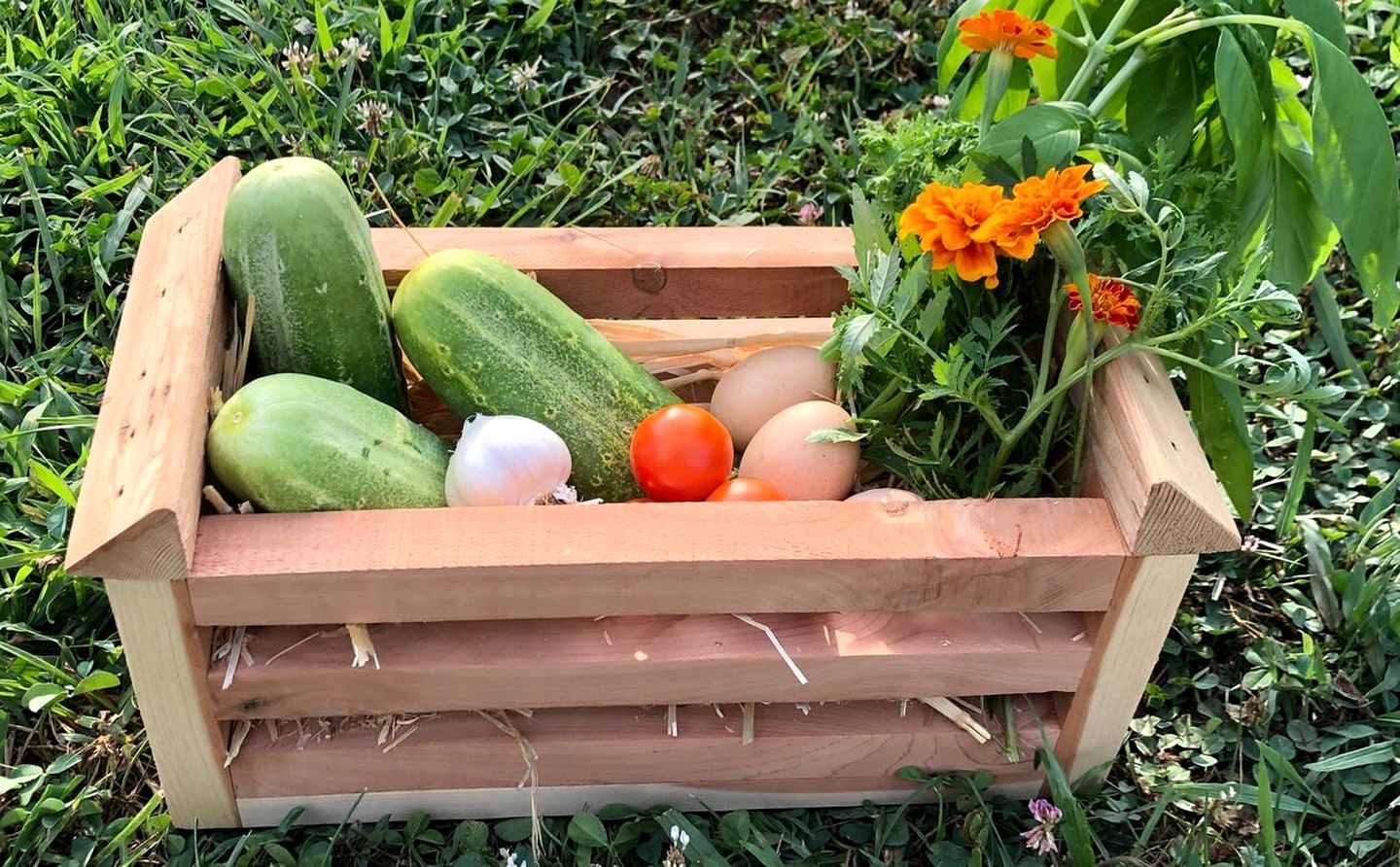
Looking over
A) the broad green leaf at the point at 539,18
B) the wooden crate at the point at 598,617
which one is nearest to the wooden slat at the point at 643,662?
the wooden crate at the point at 598,617

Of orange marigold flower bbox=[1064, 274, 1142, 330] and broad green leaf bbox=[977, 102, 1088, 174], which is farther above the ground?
broad green leaf bbox=[977, 102, 1088, 174]

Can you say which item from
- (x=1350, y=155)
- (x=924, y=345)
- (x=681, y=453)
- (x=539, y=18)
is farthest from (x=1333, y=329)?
(x=539, y=18)

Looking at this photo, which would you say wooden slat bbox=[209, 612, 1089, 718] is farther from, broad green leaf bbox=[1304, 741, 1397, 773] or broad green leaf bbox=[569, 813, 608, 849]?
Result: broad green leaf bbox=[1304, 741, 1397, 773]

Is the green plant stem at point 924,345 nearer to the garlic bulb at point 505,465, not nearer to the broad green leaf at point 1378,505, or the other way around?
the garlic bulb at point 505,465

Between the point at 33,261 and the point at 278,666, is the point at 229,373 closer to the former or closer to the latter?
the point at 278,666

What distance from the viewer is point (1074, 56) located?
1.53m

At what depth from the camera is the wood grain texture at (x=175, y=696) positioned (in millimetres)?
1175

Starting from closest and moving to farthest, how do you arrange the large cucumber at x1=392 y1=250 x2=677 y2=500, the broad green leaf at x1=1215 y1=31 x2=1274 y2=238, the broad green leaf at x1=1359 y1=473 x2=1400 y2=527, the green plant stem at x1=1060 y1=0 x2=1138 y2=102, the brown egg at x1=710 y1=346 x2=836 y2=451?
the broad green leaf at x1=1215 y1=31 x2=1274 y2=238 < the green plant stem at x1=1060 y1=0 x2=1138 y2=102 < the large cucumber at x1=392 y1=250 x2=677 y2=500 < the brown egg at x1=710 y1=346 x2=836 y2=451 < the broad green leaf at x1=1359 y1=473 x2=1400 y2=527

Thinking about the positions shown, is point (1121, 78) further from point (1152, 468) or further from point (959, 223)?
point (1152, 468)

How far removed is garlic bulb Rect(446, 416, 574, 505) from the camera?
1351 millimetres

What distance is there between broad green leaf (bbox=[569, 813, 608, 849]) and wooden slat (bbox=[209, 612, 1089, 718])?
0.18m

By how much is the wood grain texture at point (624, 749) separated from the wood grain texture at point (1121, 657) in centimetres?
4

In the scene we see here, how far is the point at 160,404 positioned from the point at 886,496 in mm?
734

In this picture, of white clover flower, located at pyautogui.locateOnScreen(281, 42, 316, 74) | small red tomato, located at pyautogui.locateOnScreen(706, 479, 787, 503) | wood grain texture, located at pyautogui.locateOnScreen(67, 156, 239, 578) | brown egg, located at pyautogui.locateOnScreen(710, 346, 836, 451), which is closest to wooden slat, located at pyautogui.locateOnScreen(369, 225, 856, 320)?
brown egg, located at pyautogui.locateOnScreen(710, 346, 836, 451)
